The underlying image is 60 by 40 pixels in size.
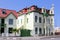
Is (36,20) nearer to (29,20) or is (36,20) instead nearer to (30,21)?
(30,21)

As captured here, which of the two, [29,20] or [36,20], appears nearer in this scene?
[36,20]

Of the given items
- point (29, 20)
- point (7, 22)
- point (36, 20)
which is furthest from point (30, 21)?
point (7, 22)

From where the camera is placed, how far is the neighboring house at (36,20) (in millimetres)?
46344

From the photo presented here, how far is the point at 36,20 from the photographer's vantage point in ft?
154

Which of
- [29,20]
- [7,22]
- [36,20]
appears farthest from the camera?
[7,22]

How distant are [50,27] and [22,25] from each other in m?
8.89

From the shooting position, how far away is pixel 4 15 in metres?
49.8

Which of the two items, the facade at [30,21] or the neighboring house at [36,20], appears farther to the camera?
the facade at [30,21]

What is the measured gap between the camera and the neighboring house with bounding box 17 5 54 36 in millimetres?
46344

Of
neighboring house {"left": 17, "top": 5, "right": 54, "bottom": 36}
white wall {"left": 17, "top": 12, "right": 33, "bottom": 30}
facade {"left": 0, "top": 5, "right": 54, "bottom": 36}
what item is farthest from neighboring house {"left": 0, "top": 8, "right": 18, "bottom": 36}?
neighboring house {"left": 17, "top": 5, "right": 54, "bottom": 36}

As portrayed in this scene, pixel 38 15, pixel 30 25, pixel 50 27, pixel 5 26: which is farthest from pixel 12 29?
pixel 50 27

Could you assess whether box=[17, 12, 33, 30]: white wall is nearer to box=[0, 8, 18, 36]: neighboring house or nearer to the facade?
the facade

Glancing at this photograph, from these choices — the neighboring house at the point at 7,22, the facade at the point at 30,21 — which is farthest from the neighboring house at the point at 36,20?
the neighboring house at the point at 7,22

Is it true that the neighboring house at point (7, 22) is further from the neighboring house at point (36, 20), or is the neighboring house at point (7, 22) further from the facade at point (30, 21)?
the neighboring house at point (36, 20)
